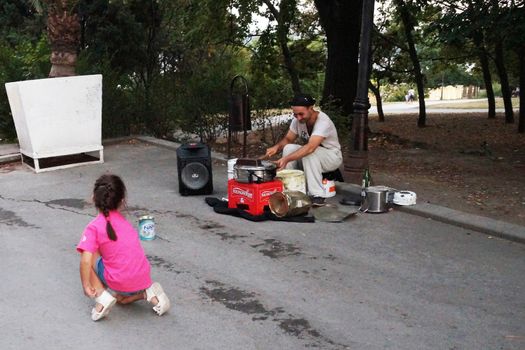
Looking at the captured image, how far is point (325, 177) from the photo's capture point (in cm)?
734

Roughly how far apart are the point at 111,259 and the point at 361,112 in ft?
15.8

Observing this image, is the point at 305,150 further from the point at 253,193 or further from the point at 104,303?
the point at 104,303

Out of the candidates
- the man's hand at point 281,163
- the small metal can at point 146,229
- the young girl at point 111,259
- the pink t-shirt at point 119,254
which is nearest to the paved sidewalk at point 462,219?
the man's hand at point 281,163

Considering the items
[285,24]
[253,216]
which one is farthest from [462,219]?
[285,24]

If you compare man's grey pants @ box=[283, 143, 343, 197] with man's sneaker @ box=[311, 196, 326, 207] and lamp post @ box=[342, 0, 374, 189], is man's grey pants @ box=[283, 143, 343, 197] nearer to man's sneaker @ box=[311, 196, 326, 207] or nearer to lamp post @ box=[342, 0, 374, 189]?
man's sneaker @ box=[311, 196, 326, 207]

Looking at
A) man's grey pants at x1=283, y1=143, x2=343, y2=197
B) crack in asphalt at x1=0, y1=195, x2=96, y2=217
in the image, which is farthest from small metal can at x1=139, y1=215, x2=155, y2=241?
man's grey pants at x1=283, y1=143, x2=343, y2=197

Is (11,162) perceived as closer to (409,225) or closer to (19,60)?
(19,60)

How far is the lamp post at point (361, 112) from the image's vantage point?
770 centimetres

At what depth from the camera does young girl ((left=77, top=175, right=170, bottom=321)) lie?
3697 millimetres

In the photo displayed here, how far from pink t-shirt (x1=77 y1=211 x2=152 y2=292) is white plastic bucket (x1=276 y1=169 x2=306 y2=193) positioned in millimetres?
2959

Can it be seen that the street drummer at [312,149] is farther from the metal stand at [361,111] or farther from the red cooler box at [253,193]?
the metal stand at [361,111]

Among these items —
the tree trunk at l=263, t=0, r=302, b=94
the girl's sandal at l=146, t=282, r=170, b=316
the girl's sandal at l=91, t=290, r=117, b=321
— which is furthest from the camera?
the tree trunk at l=263, t=0, r=302, b=94

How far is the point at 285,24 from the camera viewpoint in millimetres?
Answer: 18828

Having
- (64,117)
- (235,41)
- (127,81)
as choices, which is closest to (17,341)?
(64,117)
